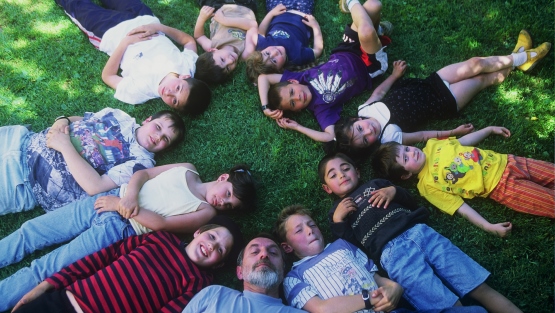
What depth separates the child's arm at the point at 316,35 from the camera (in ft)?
17.6

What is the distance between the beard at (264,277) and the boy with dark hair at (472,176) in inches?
→ 63.0

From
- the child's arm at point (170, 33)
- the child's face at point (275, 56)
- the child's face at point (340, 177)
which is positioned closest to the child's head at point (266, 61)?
the child's face at point (275, 56)

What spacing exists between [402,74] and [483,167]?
1620mm

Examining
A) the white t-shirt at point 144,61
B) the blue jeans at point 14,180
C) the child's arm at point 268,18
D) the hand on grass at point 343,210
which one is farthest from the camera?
the child's arm at point 268,18

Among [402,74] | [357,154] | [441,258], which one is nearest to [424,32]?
[402,74]

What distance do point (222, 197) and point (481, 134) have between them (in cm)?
277

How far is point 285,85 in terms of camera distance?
476 centimetres

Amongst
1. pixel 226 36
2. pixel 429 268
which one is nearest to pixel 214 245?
pixel 429 268

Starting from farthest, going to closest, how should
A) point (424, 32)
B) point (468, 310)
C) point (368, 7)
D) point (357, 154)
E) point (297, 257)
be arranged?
point (424, 32) → point (368, 7) → point (357, 154) → point (297, 257) → point (468, 310)

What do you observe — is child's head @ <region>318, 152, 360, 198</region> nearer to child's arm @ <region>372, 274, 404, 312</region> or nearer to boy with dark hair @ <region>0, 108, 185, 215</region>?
child's arm @ <region>372, 274, 404, 312</region>

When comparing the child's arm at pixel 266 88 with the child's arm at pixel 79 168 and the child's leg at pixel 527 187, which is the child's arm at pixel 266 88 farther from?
the child's leg at pixel 527 187

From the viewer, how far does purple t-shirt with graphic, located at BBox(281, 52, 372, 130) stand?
15.6 ft

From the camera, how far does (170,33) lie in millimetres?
5430

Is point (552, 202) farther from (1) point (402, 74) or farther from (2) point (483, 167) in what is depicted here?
(1) point (402, 74)
